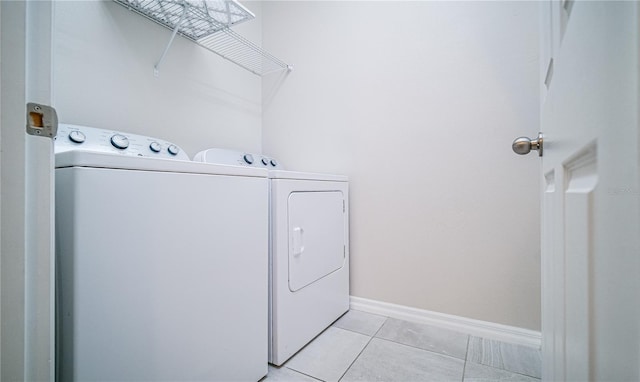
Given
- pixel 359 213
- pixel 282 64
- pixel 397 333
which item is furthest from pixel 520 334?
pixel 282 64

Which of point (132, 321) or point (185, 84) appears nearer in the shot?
point (132, 321)

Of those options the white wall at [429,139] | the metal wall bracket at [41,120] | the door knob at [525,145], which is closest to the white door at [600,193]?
the door knob at [525,145]

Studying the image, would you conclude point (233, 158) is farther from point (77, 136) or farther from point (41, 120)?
point (41, 120)

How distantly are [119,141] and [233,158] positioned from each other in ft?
2.04

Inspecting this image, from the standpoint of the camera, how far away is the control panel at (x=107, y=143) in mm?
979

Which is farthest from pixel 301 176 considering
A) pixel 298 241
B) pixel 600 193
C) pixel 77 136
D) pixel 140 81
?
pixel 600 193

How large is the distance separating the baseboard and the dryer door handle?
0.74 meters

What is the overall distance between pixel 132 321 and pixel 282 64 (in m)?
1.86

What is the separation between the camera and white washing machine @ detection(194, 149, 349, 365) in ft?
3.98

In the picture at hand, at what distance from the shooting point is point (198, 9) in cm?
137

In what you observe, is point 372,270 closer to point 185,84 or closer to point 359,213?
point 359,213

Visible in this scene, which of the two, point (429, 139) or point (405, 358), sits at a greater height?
point (429, 139)

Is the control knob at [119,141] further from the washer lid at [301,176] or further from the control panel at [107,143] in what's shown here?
the washer lid at [301,176]

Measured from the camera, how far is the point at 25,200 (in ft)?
1.47
